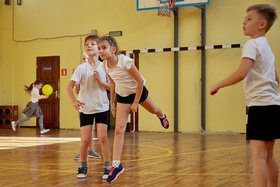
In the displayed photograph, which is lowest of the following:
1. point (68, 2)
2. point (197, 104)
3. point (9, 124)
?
point (9, 124)

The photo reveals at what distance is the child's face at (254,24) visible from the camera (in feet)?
8.13

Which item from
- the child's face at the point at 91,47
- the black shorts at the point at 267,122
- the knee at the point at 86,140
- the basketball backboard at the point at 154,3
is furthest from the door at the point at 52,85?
the black shorts at the point at 267,122

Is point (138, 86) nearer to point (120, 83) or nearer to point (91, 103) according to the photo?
point (120, 83)

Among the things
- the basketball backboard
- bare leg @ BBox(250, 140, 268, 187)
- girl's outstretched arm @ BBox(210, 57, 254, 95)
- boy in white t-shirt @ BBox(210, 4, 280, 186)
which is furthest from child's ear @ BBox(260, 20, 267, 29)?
the basketball backboard

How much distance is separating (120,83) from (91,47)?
0.57 meters

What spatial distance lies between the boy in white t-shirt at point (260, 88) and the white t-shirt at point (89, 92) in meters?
1.72

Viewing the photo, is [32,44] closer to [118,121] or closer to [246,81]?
[118,121]

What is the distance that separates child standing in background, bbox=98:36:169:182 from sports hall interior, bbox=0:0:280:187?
0.33 meters

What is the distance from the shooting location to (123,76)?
3611mm

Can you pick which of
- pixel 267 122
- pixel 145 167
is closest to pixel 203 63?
pixel 145 167

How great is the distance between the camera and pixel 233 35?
955 centimetres

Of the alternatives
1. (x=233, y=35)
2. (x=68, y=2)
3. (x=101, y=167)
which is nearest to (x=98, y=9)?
(x=68, y=2)

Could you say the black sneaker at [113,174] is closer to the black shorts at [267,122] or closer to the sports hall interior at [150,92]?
the sports hall interior at [150,92]

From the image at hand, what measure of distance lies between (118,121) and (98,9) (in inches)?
325
